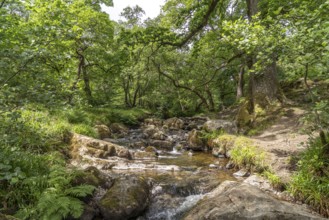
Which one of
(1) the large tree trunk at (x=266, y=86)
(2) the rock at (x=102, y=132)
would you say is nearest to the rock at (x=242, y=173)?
(1) the large tree trunk at (x=266, y=86)

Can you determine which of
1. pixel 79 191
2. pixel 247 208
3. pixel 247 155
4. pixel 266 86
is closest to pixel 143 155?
pixel 247 155

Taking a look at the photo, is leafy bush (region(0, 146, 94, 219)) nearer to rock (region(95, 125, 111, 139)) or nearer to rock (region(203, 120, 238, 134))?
rock (region(95, 125, 111, 139))

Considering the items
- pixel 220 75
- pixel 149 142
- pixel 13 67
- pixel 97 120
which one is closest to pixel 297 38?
pixel 13 67

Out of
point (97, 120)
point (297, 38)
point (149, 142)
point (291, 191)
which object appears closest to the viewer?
point (297, 38)

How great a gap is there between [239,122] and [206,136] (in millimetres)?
2009

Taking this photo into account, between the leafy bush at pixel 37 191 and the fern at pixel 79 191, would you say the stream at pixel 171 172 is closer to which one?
the fern at pixel 79 191

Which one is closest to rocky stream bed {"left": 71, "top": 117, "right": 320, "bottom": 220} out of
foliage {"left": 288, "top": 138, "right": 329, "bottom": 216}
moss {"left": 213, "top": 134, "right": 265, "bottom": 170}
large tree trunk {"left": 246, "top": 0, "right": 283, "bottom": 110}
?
moss {"left": 213, "top": 134, "right": 265, "bottom": 170}

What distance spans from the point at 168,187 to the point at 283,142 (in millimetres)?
4635

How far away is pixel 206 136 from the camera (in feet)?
36.9

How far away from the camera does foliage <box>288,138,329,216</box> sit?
434 centimetres

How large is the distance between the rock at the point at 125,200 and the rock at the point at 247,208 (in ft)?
3.90

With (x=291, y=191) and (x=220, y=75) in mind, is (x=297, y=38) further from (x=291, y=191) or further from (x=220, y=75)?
(x=220, y=75)

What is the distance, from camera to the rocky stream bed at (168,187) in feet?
13.1

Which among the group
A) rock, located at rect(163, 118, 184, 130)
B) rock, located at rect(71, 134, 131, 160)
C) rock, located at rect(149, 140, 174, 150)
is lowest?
rock, located at rect(149, 140, 174, 150)
